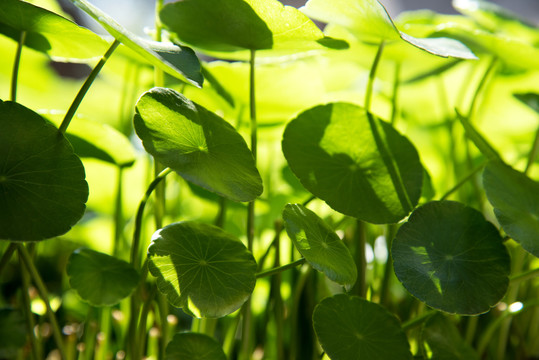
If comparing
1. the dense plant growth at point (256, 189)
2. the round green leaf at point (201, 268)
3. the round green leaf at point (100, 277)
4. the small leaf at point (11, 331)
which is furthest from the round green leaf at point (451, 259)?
the small leaf at point (11, 331)

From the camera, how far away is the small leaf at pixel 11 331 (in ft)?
1.35

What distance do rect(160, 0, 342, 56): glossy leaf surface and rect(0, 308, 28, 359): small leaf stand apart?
308 mm

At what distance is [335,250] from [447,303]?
0.30 ft

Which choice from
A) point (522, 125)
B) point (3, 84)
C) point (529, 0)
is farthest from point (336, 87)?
point (529, 0)

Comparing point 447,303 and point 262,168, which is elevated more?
point 447,303

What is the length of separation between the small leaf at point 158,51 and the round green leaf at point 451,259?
8.0 inches

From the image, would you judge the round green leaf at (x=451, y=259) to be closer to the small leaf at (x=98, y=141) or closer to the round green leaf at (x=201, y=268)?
the round green leaf at (x=201, y=268)

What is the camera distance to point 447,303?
1.08 feet

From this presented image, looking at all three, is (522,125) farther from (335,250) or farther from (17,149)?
(17,149)

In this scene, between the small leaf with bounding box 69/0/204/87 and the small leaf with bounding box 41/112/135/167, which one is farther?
the small leaf with bounding box 41/112/135/167

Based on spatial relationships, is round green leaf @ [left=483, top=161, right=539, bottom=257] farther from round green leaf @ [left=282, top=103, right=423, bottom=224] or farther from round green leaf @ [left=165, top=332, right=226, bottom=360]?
round green leaf @ [left=165, top=332, right=226, bottom=360]

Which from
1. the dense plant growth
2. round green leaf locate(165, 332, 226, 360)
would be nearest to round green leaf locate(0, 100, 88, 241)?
the dense plant growth

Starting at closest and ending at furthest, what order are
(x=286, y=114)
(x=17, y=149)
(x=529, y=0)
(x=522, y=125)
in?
(x=17, y=149) < (x=286, y=114) < (x=522, y=125) < (x=529, y=0)

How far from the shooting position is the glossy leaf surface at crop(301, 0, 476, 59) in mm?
342
